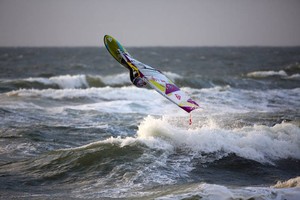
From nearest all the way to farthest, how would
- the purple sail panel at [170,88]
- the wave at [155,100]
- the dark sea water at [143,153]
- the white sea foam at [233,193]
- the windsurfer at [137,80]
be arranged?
the white sea foam at [233,193] → the dark sea water at [143,153] → the purple sail panel at [170,88] → the windsurfer at [137,80] → the wave at [155,100]

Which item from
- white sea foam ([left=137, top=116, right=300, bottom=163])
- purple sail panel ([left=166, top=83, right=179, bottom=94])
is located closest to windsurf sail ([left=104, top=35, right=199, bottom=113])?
purple sail panel ([left=166, top=83, right=179, bottom=94])

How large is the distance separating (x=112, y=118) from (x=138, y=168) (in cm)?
717

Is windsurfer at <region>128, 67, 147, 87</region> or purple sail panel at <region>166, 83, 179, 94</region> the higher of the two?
windsurfer at <region>128, 67, 147, 87</region>

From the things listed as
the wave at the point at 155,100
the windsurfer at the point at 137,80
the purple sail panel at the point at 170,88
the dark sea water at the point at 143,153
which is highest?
the windsurfer at the point at 137,80

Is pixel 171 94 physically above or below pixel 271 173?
above

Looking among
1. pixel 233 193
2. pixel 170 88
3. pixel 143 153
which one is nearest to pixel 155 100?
pixel 170 88

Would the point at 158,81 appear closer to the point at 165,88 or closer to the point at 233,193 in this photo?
the point at 165,88

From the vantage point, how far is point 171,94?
38.0 feet

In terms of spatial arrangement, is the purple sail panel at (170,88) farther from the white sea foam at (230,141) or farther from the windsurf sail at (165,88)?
the white sea foam at (230,141)

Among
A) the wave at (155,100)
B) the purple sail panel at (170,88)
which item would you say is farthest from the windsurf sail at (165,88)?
the wave at (155,100)

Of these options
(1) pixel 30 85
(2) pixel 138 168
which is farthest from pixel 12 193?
(1) pixel 30 85

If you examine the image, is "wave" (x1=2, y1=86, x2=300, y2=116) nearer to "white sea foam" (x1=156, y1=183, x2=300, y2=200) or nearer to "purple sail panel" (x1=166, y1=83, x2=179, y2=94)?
"purple sail panel" (x1=166, y1=83, x2=179, y2=94)

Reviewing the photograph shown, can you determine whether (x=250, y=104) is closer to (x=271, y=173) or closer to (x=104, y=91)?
(x=104, y=91)

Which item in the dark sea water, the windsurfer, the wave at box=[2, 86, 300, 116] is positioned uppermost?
the windsurfer
